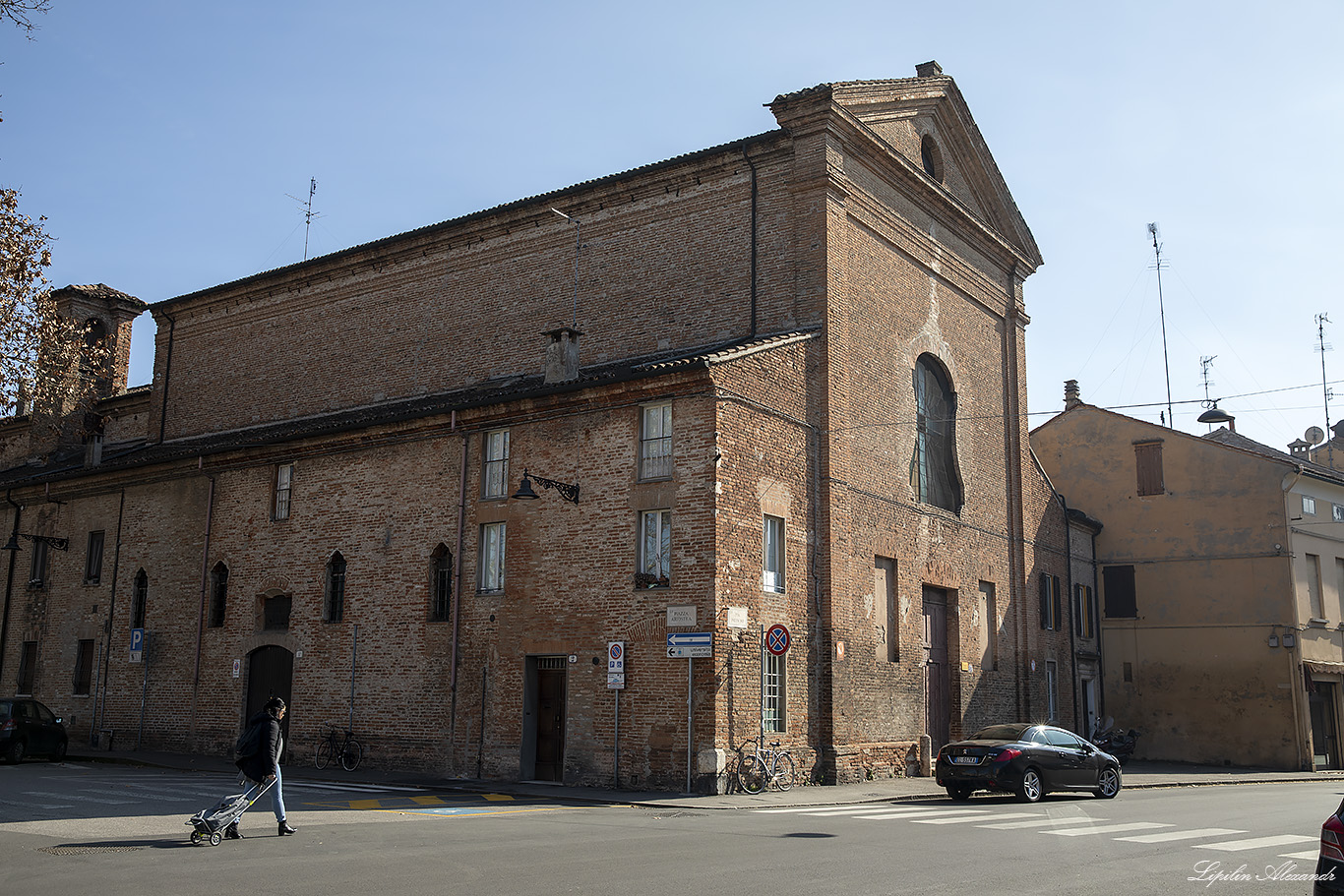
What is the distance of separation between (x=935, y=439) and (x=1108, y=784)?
9.31m

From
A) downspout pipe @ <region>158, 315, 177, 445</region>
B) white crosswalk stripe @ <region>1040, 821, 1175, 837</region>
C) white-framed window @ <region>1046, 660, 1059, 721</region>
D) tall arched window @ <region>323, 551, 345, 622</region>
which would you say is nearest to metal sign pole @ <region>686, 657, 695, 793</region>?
white crosswalk stripe @ <region>1040, 821, 1175, 837</region>

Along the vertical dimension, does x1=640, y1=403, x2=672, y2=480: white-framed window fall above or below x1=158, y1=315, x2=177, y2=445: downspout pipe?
below

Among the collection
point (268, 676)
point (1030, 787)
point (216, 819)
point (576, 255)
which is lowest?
point (1030, 787)

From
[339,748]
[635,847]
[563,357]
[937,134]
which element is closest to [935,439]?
[937,134]

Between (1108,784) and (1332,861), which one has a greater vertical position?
(1332,861)

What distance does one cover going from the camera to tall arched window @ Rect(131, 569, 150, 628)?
27031 mm

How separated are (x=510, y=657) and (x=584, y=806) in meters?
4.71

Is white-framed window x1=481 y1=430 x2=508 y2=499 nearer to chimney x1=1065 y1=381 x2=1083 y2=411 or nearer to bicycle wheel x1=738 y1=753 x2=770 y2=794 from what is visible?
bicycle wheel x1=738 y1=753 x2=770 y2=794

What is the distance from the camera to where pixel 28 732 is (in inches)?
901

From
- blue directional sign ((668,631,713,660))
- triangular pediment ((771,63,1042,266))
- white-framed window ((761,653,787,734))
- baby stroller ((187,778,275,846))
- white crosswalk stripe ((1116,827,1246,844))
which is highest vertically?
triangular pediment ((771,63,1042,266))

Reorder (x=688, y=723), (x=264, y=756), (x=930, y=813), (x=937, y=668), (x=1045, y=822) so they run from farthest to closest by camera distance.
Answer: (x=937, y=668) → (x=688, y=723) → (x=930, y=813) → (x=1045, y=822) → (x=264, y=756)

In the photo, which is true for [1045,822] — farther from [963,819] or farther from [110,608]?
[110,608]

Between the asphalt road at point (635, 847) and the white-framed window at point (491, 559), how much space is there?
4.98 m

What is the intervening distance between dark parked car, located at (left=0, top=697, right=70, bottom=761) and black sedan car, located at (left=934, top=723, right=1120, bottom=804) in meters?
18.2
